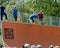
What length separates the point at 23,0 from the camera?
51594 millimetres

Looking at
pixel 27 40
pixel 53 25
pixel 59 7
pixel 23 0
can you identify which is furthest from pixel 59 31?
pixel 23 0

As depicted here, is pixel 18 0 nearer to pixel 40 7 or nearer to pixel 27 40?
pixel 40 7

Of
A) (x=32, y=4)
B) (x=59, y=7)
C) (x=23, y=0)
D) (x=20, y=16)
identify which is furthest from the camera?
(x=23, y=0)

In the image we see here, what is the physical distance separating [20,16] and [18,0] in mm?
24703

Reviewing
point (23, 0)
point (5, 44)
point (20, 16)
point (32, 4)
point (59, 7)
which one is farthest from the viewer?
point (23, 0)

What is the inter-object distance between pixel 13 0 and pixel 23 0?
8.44 ft

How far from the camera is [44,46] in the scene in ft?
93.0

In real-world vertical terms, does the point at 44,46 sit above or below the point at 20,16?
below

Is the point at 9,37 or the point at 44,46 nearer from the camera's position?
the point at 9,37

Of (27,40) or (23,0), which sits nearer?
(27,40)

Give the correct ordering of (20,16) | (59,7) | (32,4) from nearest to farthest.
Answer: (20,16), (59,7), (32,4)

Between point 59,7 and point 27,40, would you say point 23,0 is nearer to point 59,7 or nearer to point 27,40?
point 59,7

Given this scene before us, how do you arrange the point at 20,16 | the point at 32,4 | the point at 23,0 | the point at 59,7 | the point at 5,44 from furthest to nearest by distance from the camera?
1. the point at 23,0
2. the point at 32,4
3. the point at 59,7
4. the point at 20,16
5. the point at 5,44

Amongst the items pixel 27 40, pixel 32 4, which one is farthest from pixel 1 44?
pixel 32 4
